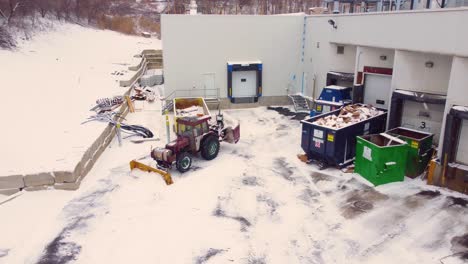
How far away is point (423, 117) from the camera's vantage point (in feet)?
43.5

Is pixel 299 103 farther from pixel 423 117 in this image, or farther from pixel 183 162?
pixel 183 162

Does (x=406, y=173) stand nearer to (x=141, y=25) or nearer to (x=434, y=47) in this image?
(x=434, y=47)

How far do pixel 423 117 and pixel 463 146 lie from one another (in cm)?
249

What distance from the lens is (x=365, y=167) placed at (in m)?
12.0

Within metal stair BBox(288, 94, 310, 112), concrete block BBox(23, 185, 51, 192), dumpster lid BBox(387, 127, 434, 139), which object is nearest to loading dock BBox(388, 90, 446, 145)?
dumpster lid BBox(387, 127, 434, 139)

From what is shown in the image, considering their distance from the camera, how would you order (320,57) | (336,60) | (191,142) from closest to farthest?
(191,142), (336,60), (320,57)

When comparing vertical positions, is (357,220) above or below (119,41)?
below

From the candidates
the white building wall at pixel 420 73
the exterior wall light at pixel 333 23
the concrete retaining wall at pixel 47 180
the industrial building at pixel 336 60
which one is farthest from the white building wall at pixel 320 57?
the concrete retaining wall at pixel 47 180

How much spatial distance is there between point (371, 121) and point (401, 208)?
4196 mm

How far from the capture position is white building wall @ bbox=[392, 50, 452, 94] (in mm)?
12445

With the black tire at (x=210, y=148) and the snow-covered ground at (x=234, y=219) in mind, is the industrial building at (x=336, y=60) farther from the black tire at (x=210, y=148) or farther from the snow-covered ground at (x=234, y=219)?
the black tire at (x=210, y=148)

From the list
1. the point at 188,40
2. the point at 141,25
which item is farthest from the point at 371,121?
the point at 141,25

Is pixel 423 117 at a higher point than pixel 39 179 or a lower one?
higher

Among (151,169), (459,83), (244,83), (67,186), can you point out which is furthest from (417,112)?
(67,186)
